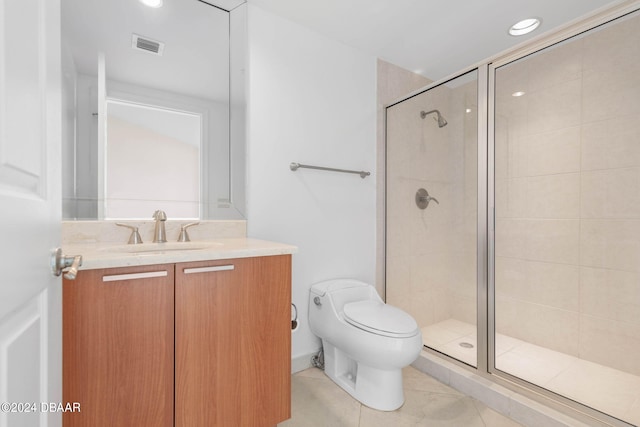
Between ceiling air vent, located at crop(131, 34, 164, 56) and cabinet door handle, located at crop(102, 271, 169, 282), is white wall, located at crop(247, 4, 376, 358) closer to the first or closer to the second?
ceiling air vent, located at crop(131, 34, 164, 56)

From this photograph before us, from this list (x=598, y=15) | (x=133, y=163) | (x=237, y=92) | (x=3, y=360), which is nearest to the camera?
(x=3, y=360)

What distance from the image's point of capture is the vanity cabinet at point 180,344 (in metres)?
0.86

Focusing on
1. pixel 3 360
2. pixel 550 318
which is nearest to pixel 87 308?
pixel 3 360

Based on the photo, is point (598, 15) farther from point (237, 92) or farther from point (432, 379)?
point (432, 379)

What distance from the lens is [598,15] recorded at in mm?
1266

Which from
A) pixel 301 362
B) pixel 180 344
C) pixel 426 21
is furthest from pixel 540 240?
pixel 180 344

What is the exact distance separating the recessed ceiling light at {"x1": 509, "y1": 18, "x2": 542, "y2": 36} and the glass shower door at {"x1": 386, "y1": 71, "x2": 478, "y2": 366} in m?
0.48

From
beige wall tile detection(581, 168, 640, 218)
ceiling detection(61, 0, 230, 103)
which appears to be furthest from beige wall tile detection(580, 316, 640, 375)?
ceiling detection(61, 0, 230, 103)

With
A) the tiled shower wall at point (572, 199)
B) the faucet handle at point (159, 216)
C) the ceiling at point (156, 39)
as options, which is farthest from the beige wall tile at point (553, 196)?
the faucet handle at point (159, 216)

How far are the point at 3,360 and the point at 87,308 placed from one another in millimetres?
576

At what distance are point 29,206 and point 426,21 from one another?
2.06 meters

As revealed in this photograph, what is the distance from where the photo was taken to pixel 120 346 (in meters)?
0.90

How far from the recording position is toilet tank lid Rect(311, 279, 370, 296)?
1.76 m

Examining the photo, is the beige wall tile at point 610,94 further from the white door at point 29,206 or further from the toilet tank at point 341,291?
the white door at point 29,206
